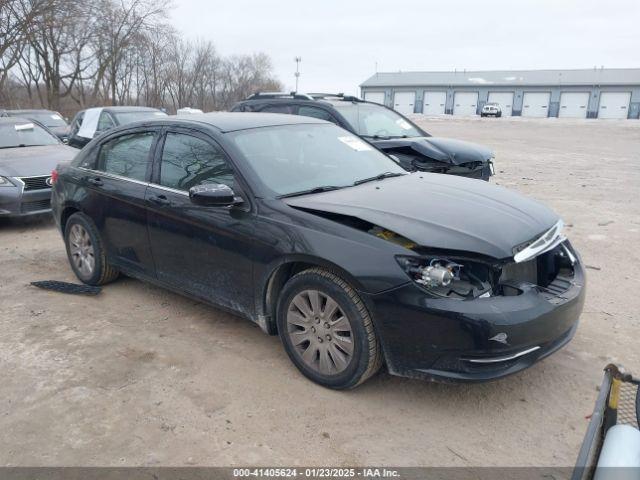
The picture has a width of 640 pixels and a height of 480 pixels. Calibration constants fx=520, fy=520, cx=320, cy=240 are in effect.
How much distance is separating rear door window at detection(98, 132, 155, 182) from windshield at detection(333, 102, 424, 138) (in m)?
3.84

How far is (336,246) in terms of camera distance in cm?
303

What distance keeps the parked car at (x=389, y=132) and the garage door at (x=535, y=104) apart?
211 ft

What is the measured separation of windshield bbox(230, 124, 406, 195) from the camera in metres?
3.69

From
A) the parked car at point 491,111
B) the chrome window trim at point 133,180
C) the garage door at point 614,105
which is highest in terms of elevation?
the garage door at point 614,105

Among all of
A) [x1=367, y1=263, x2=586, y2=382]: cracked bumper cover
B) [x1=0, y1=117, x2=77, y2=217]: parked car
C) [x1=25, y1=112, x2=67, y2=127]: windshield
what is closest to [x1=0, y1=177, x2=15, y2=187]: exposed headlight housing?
[x1=0, y1=117, x2=77, y2=217]: parked car

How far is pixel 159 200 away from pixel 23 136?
597cm

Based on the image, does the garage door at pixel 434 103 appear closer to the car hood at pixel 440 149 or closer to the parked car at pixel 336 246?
the car hood at pixel 440 149

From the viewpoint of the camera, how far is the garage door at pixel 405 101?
7188 cm

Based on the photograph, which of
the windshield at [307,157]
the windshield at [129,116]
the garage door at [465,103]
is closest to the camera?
the windshield at [307,157]

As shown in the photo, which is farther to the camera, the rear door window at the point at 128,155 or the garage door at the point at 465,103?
the garage door at the point at 465,103

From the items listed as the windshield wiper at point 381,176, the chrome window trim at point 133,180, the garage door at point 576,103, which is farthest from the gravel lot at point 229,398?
the garage door at point 576,103

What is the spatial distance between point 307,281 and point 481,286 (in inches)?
Answer: 39.7

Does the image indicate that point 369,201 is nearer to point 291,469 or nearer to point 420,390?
point 420,390

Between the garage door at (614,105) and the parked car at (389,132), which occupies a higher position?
the garage door at (614,105)
